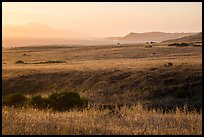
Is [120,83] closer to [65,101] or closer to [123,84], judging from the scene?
[123,84]

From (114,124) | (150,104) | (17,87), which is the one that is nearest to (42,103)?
(150,104)

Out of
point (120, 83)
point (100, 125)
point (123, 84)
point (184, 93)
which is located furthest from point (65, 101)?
point (100, 125)

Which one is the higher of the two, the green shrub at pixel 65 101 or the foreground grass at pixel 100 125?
the foreground grass at pixel 100 125

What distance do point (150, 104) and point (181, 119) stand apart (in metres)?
15.2

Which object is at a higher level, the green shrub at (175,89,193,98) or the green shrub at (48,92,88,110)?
the green shrub at (48,92,88,110)

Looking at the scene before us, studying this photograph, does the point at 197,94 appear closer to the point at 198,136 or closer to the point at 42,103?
the point at 42,103

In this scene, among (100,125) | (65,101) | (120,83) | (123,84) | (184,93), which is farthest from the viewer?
(120,83)

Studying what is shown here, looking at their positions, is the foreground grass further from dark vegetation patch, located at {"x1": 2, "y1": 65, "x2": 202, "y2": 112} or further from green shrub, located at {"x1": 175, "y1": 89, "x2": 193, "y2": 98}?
green shrub, located at {"x1": 175, "y1": 89, "x2": 193, "y2": 98}

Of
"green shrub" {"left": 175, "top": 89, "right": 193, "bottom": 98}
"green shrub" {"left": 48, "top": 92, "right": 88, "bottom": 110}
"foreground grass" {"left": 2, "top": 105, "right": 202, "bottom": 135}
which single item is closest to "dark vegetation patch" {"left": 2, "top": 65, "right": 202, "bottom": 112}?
"green shrub" {"left": 175, "top": 89, "right": 193, "bottom": 98}

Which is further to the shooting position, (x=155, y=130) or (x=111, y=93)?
(x=111, y=93)

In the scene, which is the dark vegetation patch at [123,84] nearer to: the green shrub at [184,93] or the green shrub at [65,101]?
the green shrub at [184,93]

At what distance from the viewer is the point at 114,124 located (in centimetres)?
1015

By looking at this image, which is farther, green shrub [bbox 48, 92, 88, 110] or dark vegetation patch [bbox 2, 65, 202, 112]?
dark vegetation patch [bbox 2, 65, 202, 112]

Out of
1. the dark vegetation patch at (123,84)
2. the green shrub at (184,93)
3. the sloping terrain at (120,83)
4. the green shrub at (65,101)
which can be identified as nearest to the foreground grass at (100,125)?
the green shrub at (65,101)
